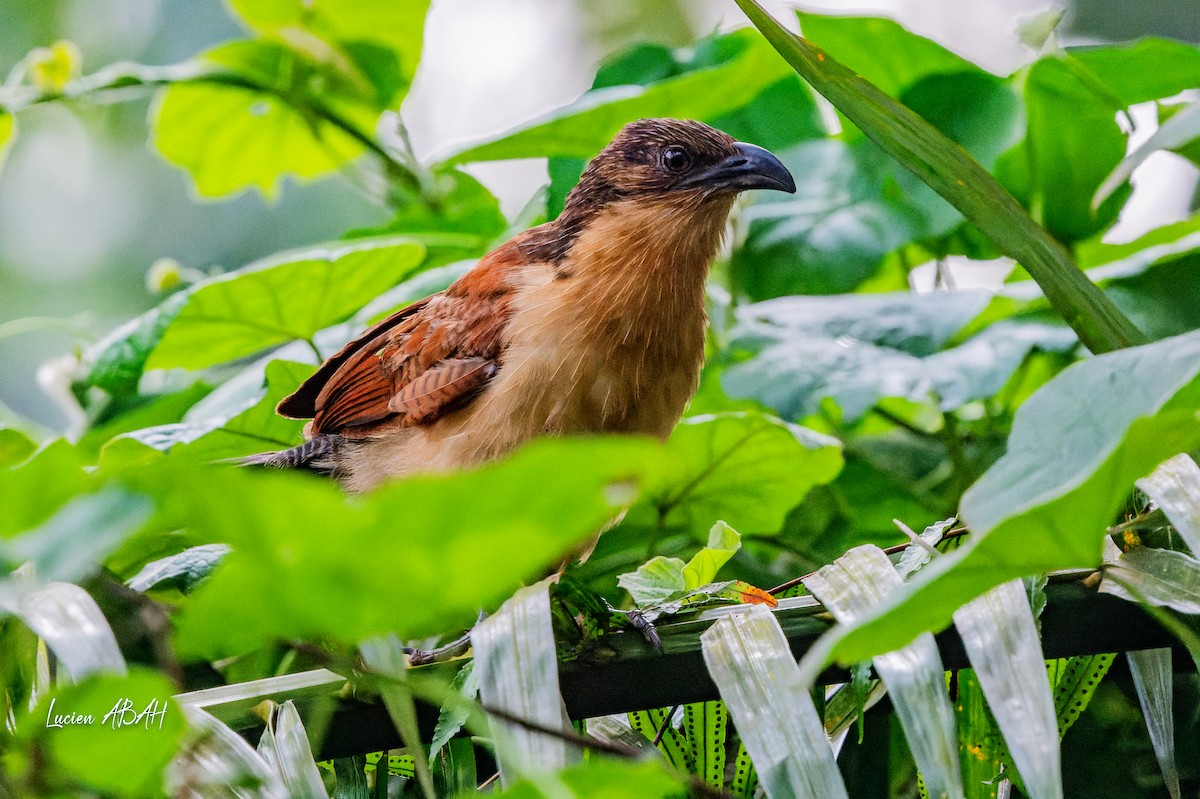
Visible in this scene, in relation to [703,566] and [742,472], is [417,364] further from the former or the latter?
[703,566]

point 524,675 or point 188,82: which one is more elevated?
point 188,82

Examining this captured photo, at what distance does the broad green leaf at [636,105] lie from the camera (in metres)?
1.74

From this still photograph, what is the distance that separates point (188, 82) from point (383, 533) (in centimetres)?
186

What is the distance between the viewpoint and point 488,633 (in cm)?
78

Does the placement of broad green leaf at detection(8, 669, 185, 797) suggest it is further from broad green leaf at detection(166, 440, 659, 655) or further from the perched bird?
the perched bird

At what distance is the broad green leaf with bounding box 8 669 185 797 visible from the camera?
409 millimetres

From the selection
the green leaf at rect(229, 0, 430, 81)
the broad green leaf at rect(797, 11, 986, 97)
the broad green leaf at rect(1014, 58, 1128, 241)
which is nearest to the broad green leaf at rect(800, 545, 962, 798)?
the broad green leaf at rect(1014, 58, 1128, 241)

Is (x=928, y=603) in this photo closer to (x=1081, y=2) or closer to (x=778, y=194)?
(x=778, y=194)

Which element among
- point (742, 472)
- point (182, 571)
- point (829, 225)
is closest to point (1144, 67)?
point (829, 225)

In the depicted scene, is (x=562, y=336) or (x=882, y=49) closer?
(x=562, y=336)

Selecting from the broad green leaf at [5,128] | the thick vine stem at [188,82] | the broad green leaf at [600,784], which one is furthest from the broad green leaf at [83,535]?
the broad green leaf at [5,128]

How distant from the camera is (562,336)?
156cm

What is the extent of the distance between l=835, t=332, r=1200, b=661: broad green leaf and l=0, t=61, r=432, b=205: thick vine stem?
69.7 inches

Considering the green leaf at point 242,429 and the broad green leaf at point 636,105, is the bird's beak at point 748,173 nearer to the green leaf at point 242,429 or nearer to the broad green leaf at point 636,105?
the broad green leaf at point 636,105
